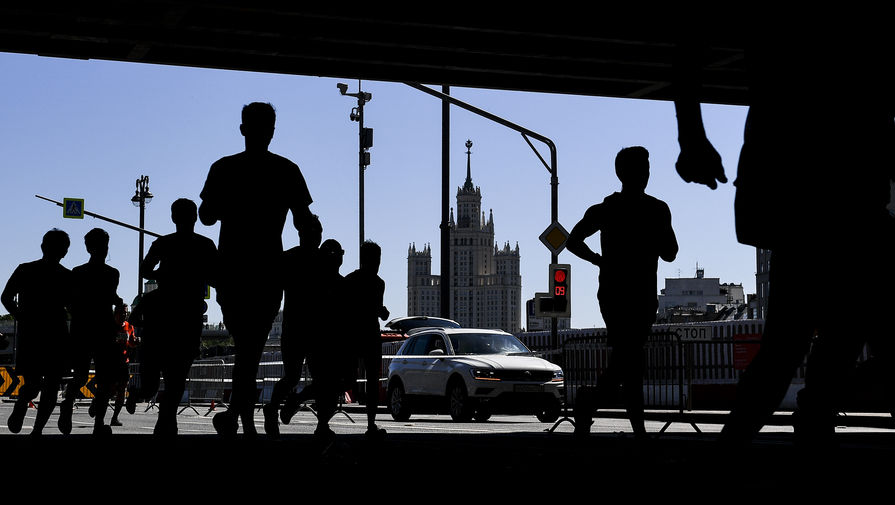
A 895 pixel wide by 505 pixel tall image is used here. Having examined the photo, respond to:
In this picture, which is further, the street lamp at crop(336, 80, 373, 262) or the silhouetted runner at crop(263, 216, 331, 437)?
the street lamp at crop(336, 80, 373, 262)

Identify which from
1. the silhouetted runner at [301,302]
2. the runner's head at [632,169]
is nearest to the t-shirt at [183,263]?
the silhouetted runner at [301,302]

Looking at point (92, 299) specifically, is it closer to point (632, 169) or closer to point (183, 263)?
point (183, 263)

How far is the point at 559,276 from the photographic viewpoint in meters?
22.7

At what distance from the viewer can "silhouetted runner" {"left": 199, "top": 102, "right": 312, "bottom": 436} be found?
6.28m

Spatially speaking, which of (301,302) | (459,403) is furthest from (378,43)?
(459,403)

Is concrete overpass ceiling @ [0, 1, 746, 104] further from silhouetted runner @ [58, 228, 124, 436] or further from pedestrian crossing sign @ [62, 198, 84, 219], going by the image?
pedestrian crossing sign @ [62, 198, 84, 219]

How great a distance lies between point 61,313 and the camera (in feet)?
31.0

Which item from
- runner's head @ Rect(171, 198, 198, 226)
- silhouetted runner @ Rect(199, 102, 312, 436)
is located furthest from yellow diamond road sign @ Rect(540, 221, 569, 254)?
silhouetted runner @ Rect(199, 102, 312, 436)

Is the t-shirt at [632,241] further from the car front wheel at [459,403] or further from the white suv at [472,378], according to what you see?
the car front wheel at [459,403]

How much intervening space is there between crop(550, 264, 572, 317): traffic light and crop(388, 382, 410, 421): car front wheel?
10.1 feet

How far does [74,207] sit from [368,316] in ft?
122

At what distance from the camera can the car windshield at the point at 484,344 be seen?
811 inches

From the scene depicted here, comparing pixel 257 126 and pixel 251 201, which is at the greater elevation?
pixel 257 126

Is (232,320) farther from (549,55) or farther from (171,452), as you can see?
(549,55)
